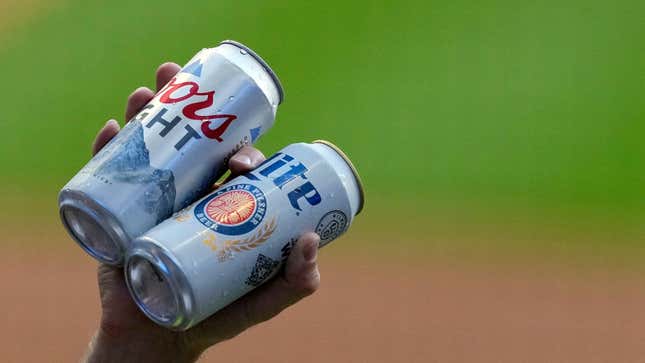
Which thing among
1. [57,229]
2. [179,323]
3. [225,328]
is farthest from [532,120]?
[179,323]

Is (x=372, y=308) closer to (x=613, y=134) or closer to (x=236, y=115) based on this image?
(x=613, y=134)

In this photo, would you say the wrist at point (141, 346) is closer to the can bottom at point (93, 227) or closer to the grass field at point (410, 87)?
the can bottom at point (93, 227)

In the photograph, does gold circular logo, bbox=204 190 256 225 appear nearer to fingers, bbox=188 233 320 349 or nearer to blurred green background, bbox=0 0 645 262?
fingers, bbox=188 233 320 349

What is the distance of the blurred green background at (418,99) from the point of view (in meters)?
2.51

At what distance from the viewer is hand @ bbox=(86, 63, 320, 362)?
1.16 metres

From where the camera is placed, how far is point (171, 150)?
1.03 metres

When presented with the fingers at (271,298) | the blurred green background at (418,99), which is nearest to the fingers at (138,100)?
the fingers at (271,298)

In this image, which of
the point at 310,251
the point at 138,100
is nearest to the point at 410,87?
the point at 138,100

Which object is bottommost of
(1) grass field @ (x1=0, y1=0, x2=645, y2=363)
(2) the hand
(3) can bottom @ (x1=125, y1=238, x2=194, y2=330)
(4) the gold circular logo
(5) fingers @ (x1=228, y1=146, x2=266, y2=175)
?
(1) grass field @ (x1=0, y1=0, x2=645, y2=363)

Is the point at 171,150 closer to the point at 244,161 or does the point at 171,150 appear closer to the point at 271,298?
the point at 244,161

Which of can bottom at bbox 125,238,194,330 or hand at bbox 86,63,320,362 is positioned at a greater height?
can bottom at bbox 125,238,194,330

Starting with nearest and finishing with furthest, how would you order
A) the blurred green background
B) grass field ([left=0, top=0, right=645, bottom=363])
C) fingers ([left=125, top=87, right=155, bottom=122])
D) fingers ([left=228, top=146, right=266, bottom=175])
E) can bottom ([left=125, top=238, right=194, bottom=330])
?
1. can bottom ([left=125, top=238, right=194, bottom=330])
2. fingers ([left=228, top=146, right=266, bottom=175])
3. fingers ([left=125, top=87, right=155, bottom=122])
4. grass field ([left=0, top=0, right=645, bottom=363])
5. the blurred green background

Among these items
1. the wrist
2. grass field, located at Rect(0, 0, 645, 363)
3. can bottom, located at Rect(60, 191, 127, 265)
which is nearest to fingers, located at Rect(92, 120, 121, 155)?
can bottom, located at Rect(60, 191, 127, 265)

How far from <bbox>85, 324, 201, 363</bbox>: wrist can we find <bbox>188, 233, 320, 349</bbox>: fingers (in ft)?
0.10
